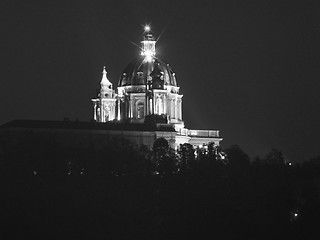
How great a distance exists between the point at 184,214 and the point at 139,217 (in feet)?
11.8

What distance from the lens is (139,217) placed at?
199 metres
